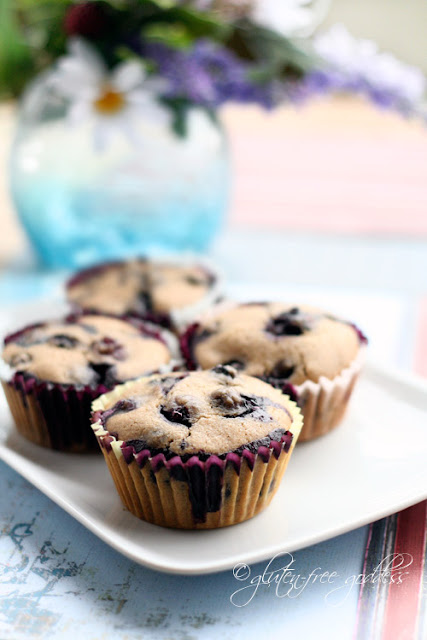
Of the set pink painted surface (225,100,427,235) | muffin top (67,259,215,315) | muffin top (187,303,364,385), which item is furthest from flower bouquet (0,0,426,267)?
muffin top (187,303,364,385)

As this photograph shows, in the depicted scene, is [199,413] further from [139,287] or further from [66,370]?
[139,287]

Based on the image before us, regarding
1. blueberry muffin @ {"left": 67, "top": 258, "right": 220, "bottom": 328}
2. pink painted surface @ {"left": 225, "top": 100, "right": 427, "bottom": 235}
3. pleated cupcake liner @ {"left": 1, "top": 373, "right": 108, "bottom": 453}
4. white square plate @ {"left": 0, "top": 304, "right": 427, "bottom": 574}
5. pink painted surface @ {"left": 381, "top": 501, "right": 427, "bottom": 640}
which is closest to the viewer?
pink painted surface @ {"left": 381, "top": 501, "right": 427, "bottom": 640}

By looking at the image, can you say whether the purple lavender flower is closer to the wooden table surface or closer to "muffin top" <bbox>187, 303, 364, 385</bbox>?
the wooden table surface

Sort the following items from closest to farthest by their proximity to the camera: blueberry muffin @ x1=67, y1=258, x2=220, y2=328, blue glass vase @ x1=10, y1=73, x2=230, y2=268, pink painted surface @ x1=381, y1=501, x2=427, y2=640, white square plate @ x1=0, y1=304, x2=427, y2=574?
pink painted surface @ x1=381, y1=501, x2=427, y2=640 < white square plate @ x1=0, y1=304, x2=427, y2=574 < blueberry muffin @ x1=67, y1=258, x2=220, y2=328 < blue glass vase @ x1=10, y1=73, x2=230, y2=268

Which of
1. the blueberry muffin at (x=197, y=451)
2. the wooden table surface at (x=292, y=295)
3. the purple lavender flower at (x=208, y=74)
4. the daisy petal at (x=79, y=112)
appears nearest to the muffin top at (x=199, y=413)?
the blueberry muffin at (x=197, y=451)

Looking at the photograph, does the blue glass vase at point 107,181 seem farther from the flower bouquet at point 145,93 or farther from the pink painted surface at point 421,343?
the pink painted surface at point 421,343

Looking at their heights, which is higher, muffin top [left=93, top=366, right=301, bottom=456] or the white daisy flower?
the white daisy flower

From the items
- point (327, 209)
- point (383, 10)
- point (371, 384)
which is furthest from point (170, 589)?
point (383, 10)
